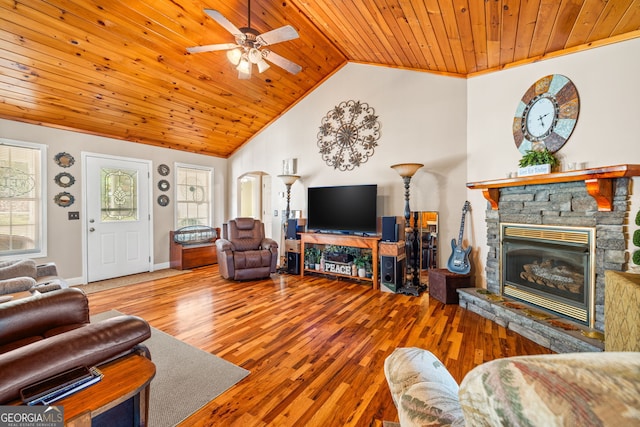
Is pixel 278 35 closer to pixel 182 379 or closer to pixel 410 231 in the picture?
pixel 182 379

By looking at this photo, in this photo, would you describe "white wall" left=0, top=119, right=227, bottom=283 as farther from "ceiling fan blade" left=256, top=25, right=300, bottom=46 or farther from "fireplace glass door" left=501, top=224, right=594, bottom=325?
"fireplace glass door" left=501, top=224, right=594, bottom=325

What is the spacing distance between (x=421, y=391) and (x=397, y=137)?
3.91 metres

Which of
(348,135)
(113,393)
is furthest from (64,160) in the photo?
(113,393)

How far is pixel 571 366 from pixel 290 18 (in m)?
4.07

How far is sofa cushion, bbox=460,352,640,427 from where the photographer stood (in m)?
0.35

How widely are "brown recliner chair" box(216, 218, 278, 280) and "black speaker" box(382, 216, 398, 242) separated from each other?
186 centimetres

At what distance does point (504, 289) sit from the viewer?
310 centimetres

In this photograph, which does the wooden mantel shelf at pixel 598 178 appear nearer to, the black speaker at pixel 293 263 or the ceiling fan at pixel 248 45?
the ceiling fan at pixel 248 45

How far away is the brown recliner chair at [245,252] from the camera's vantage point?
14.2 ft

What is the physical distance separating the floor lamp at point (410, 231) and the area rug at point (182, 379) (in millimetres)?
2570

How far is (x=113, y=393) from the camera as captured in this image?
0.92 meters

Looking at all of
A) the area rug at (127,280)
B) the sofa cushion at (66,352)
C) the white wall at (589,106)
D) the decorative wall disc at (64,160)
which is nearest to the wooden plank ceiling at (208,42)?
the white wall at (589,106)

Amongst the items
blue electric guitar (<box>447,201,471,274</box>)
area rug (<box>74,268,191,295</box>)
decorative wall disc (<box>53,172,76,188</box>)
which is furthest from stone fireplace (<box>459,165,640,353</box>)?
decorative wall disc (<box>53,172,76,188</box>)

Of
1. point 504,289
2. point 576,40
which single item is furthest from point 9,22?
point 504,289
